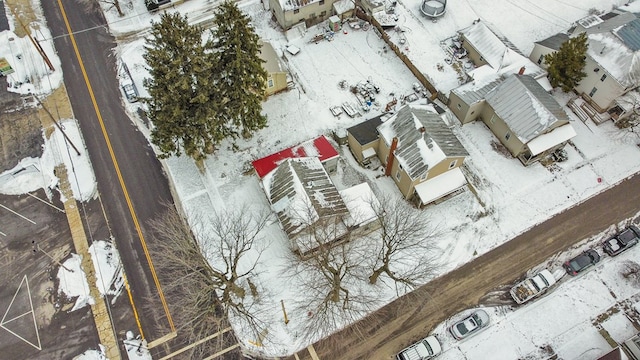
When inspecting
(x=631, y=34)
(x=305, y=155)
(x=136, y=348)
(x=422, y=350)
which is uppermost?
(x=631, y=34)

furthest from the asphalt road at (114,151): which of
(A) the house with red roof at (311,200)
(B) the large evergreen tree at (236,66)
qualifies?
(B) the large evergreen tree at (236,66)

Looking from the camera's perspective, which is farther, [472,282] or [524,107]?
[524,107]

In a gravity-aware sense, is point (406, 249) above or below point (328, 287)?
above

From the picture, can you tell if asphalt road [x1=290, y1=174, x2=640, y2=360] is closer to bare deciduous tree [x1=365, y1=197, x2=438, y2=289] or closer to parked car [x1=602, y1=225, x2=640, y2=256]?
parked car [x1=602, y1=225, x2=640, y2=256]

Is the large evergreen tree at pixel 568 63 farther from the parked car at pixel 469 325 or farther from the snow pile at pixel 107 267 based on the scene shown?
the snow pile at pixel 107 267

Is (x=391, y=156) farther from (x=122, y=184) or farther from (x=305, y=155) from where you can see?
(x=122, y=184)

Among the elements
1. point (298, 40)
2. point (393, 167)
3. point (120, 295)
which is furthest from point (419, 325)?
point (298, 40)

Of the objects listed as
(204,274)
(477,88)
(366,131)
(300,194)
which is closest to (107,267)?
(204,274)
